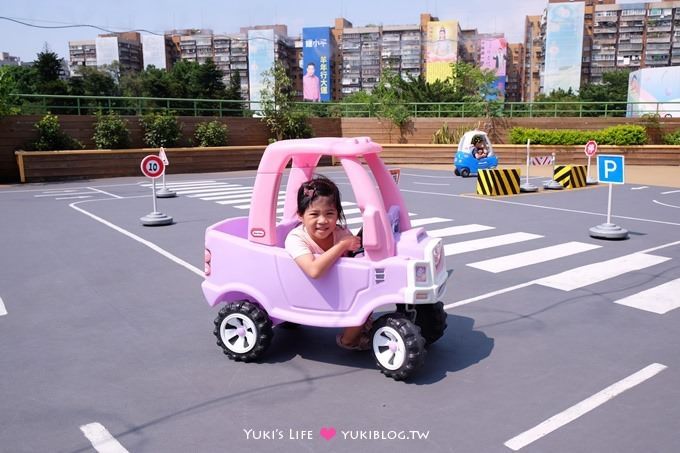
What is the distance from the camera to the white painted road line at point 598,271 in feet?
23.1

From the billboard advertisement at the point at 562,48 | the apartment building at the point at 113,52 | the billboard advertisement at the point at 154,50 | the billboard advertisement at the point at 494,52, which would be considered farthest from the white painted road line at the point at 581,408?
the billboard advertisement at the point at 154,50

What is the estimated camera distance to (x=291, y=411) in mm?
3869

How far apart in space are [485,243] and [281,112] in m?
19.9

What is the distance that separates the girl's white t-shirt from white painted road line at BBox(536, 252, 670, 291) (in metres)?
3.48

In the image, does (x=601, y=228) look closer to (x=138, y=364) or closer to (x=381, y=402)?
(x=381, y=402)

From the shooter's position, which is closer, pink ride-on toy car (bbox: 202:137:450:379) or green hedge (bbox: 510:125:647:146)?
pink ride-on toy car (bbox: 202:137:450:379)

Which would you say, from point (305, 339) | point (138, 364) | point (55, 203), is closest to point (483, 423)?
point (305, 339)

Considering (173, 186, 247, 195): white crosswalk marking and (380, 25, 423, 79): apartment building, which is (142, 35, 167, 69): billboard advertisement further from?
(173, 186, 247, 195): white crosswalk marking

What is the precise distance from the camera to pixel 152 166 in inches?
448

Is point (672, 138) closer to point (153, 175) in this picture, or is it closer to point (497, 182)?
point (497, 182)

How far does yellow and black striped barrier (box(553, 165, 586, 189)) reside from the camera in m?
17.3

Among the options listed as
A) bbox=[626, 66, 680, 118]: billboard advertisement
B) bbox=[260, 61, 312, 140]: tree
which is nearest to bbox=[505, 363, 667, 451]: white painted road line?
bbox=[260, 61, 312, 140]: tree

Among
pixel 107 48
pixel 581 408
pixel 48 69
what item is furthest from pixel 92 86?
pixel 107 48

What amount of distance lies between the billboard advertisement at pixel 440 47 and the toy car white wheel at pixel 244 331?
114736 millimetres
